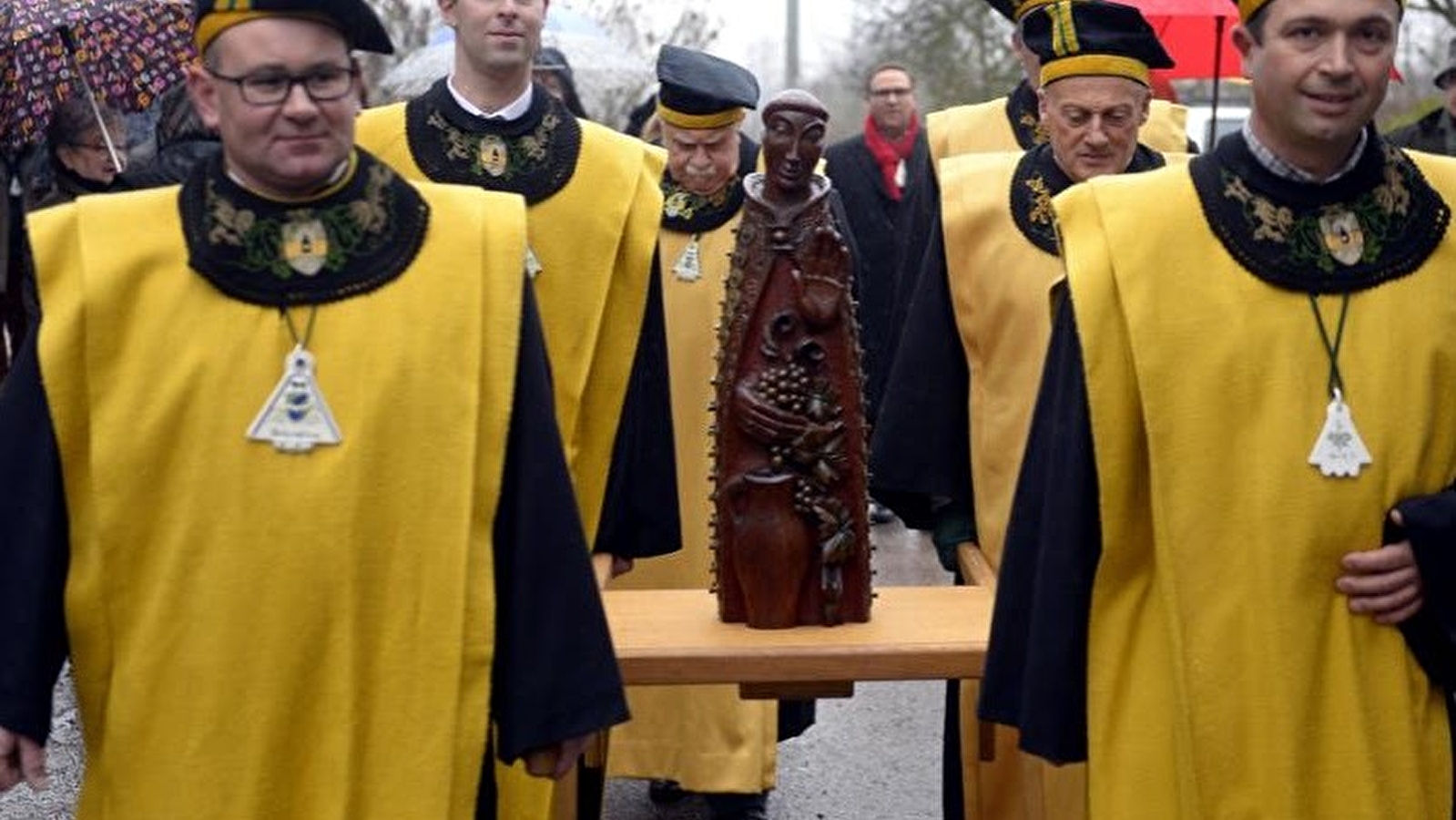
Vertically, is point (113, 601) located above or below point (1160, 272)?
below

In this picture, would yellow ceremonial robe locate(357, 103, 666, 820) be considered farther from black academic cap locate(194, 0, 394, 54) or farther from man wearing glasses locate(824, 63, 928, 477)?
man wearing glasses locate(824, 63, 928, 477)

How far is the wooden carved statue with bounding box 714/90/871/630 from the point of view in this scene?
4.83m

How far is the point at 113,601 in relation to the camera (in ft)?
12.9

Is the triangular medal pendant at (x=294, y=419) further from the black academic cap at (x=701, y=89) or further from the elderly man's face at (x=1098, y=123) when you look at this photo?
the black academic cap at (x=701, y=89)

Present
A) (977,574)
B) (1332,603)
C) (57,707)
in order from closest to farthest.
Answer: (1332,603) → (977,574) → (57,707)

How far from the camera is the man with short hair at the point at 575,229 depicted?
19.0 feet

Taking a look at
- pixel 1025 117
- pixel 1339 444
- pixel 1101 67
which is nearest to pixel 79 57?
pixel 1025 117

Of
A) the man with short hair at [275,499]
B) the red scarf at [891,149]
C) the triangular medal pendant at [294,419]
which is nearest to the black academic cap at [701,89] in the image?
the man with short hair at [275,499]

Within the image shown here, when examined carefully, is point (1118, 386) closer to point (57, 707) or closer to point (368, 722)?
point (368, 722)

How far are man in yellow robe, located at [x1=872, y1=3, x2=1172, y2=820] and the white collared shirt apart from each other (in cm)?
100

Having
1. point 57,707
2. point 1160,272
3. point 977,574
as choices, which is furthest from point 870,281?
point 1160,272

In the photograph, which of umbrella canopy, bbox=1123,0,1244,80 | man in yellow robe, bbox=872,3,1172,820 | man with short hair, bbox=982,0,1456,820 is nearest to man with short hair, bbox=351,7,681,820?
man in yellow robe, bbox=872,3,1172,820

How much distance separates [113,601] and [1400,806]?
6.48ft

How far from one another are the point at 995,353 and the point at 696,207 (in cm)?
168
